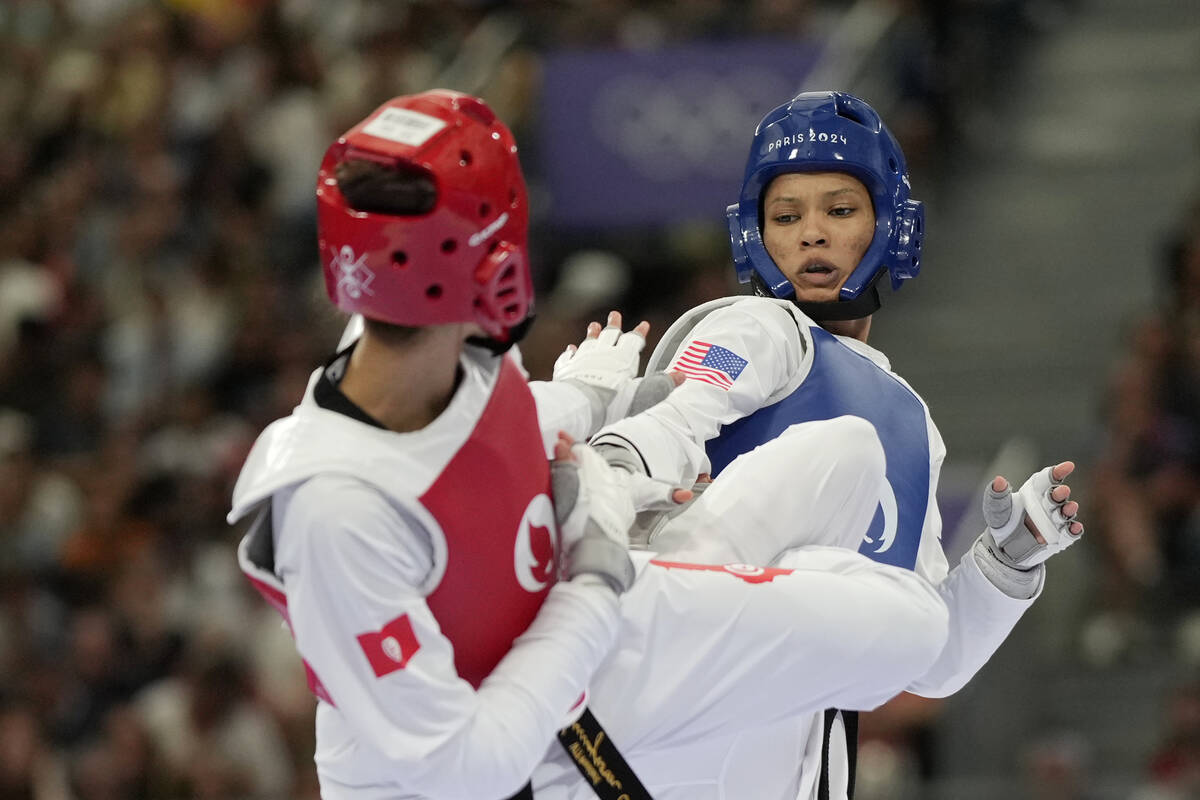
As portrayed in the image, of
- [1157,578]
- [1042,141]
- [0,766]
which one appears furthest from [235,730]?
[1042,141]

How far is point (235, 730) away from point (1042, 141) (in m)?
7.15

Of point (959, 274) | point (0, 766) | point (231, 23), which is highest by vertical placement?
point (231, 23)

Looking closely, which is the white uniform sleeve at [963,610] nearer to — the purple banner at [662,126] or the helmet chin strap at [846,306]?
the helmet chin strap at [846,306]

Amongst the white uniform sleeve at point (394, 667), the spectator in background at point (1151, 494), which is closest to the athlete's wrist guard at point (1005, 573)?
the white uniform sleeve at point (394, 667)

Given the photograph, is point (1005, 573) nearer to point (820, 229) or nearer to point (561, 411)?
point (820, 229)

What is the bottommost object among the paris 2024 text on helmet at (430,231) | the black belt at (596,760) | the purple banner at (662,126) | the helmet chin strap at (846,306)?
the purple banner at (662,126)

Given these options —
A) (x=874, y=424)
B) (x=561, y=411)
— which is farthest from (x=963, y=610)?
(x=561, y=411)

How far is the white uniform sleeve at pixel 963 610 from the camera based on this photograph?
5.11m

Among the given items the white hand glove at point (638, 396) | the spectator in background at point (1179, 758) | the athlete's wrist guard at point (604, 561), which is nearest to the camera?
the athlete's wrist guard at point (604, 561)

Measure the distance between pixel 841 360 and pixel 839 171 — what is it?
0.62 metres

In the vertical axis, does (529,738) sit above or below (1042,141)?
above

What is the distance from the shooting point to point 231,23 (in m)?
12.8

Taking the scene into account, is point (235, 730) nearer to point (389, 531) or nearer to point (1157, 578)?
point (1157, 578)

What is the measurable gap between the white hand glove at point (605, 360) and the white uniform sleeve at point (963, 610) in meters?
1.03
